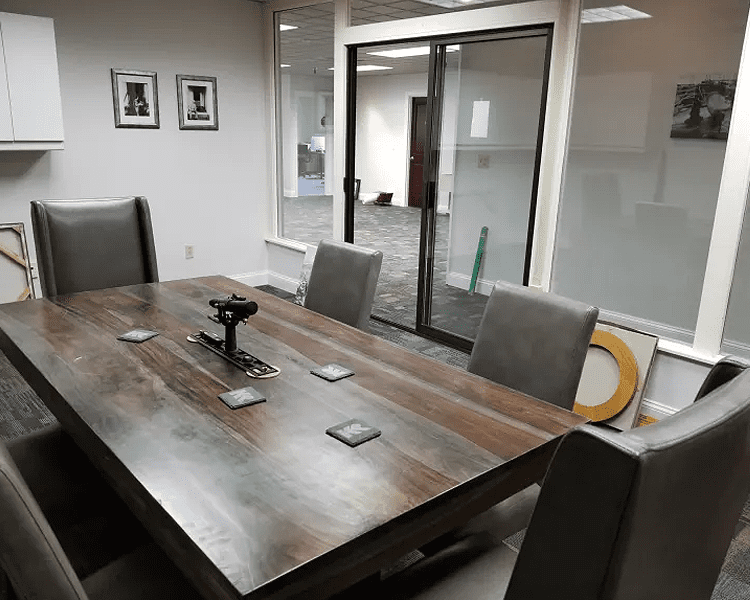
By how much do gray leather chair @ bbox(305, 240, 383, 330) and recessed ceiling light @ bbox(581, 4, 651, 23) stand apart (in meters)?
1.72

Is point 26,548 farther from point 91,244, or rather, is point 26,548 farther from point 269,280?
point 269,280

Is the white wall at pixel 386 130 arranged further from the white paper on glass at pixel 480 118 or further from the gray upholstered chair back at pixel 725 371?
the gray upholstered chair back at pixel 725 371

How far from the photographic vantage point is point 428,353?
379 centimetres

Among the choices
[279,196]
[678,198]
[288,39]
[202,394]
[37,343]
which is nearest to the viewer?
[202,394]

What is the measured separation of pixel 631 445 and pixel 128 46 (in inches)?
180

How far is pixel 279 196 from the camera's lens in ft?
17.2

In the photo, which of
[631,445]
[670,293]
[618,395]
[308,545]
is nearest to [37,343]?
[308,545]

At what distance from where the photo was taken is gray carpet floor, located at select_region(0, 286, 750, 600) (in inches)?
75.5

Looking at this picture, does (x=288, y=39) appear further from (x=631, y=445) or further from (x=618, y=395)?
(x=631, y=445)

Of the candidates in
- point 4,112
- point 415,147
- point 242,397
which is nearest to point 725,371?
point 242,397

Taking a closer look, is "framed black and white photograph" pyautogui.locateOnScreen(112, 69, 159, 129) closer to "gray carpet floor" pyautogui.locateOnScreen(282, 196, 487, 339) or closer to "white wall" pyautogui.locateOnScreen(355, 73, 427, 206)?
"gray carpet floor" pyautogui.locateOnScreen(282, 196, 487, 339)

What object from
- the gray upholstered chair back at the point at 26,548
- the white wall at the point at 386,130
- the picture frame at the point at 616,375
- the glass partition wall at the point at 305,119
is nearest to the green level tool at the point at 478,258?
the picture frame at the point at 616,375

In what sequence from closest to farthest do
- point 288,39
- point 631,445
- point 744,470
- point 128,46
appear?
point 631,445 → point 744,470 → point 128,46 → point 288,39

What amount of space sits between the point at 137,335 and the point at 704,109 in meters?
2.53
